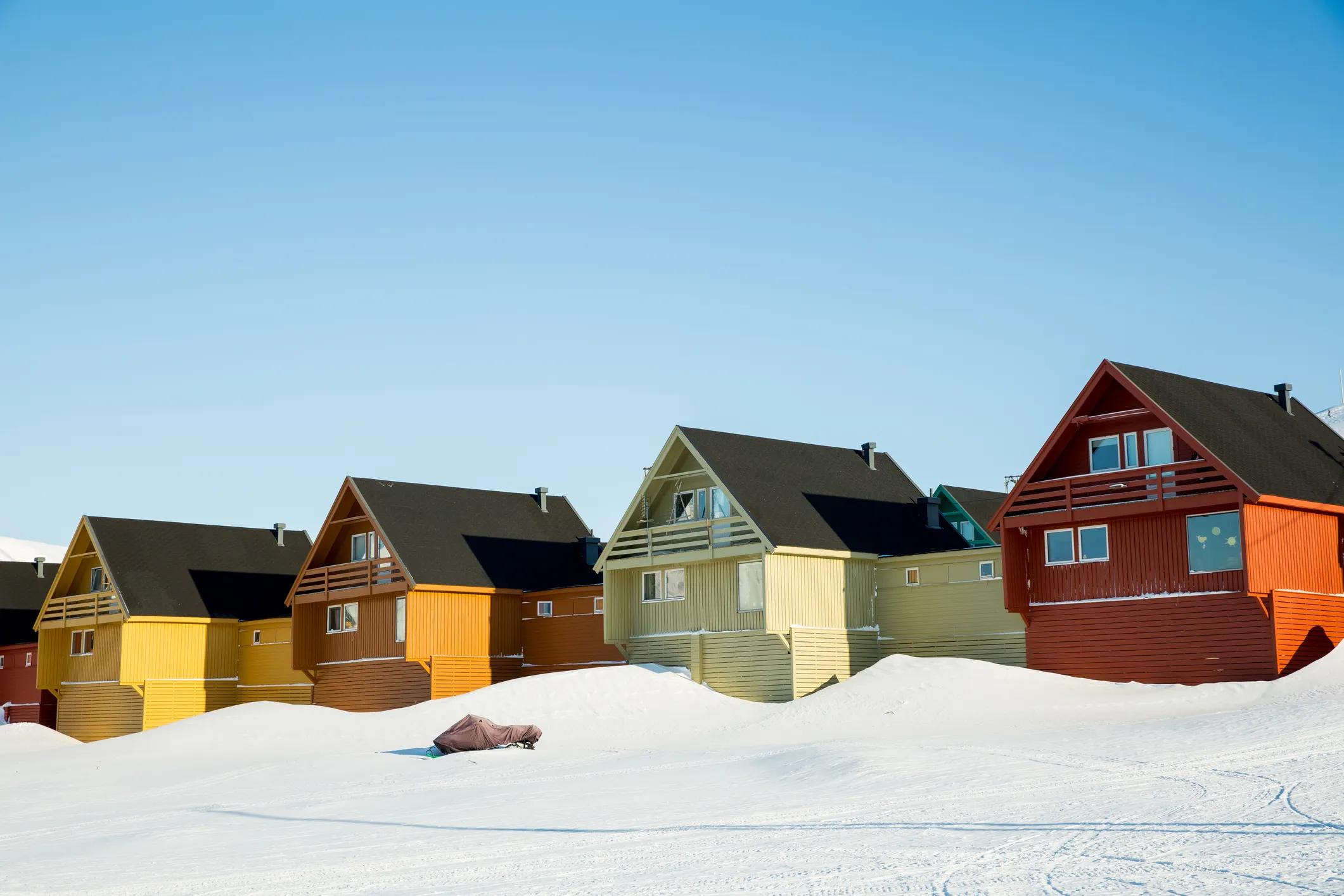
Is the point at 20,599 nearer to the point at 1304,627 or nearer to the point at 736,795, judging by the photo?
the point at 736,795

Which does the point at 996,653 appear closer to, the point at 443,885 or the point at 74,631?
the point at 443,885

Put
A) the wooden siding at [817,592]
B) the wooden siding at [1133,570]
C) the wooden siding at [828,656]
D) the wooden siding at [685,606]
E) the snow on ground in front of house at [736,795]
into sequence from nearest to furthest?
the snow on ground in front of house at [736,795] < the wooden siding at [1133,570] < the wooden siding at [817,592] < the wooden siding at [828,656] < the wooden siding at [685,606]

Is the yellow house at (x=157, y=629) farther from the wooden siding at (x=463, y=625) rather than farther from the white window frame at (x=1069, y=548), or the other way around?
the white window frame at (x=1069, y=548)

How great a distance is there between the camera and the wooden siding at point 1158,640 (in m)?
31.7

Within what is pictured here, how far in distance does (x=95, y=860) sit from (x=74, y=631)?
39465 mm

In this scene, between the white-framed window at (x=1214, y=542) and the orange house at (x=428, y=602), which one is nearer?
the white-framed window at (x=1214, y=542)

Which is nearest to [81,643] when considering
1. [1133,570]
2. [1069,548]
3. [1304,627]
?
[1069,548]

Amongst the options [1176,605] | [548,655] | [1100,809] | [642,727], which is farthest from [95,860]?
[548,655]

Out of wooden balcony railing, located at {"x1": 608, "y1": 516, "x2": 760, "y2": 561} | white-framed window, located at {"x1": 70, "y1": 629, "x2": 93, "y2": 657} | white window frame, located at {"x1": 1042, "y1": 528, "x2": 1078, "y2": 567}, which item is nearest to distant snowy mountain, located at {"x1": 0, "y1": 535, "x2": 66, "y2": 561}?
white-framed window, located at {"x1": 70, "y1": 629, "x2": 93, "y2": 657}

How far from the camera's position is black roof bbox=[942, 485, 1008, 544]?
2013 inches

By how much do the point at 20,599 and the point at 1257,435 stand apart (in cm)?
5130

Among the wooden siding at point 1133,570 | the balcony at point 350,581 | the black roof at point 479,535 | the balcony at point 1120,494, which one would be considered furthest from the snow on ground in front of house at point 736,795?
the black roof at point 479,535

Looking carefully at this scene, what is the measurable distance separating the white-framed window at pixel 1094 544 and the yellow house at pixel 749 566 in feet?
22.5

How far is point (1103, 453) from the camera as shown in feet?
114
